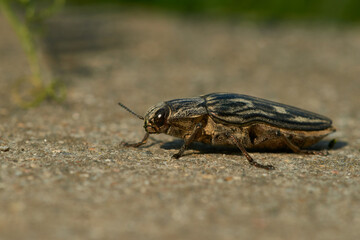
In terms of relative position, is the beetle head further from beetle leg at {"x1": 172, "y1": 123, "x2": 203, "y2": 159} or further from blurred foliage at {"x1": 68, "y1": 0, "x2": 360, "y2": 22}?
blurred foliage at {"x1": 68, "y1": 0, "x2": 360, "y2": 22}

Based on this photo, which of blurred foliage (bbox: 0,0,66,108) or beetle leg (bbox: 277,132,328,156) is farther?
blurred foliage (bbox: 0,0,66,108)

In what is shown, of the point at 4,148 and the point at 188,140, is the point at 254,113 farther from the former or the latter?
the point at 4,148

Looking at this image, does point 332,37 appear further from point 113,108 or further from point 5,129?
point 5,129

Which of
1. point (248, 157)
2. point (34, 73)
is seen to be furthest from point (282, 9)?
point (248, 157)

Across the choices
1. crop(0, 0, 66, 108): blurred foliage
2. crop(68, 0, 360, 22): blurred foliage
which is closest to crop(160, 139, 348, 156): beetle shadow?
crop(0, 0, 66, 108): blurred foliage

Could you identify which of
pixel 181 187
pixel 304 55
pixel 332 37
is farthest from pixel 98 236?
pixel 332 37

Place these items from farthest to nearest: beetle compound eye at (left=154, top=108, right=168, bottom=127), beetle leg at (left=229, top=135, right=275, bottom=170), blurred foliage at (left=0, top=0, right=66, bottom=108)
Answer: blurred foliage at (left=0, top=0, right=66, bottom=108) → beetle compound eye at (left=154, top=108, right=168, bottom=127) → beetle leg at (left=229, top=135, right=275, bottom=170)
